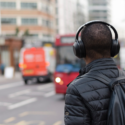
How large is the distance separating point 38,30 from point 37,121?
5724 cm

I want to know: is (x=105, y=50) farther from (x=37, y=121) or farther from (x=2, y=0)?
(x=2, y=0)

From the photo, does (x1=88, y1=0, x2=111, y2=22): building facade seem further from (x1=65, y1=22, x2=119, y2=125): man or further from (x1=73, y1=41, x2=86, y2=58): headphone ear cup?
(x1=65, y1=22, x2=119, y2=125): man

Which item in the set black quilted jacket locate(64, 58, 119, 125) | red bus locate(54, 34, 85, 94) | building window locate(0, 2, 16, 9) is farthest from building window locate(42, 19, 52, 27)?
black quilted jacket locate(64, 58, 119, 125)

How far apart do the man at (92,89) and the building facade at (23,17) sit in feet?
199

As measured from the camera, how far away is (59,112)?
9516 millimetres

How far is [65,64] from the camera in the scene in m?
12.8

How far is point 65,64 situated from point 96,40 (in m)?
10.6

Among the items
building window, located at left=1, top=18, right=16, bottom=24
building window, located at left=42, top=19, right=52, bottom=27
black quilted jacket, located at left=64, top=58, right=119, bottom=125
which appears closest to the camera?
black quilted jacket, located at left=64, top=58, right=119, bottom=125

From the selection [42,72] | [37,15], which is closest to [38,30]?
[37,15]

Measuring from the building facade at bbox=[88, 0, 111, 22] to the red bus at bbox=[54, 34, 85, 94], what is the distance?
138m

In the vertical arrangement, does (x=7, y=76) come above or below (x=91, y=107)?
below

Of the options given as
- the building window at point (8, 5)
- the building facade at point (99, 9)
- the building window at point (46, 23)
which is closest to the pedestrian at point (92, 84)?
the building window at point (8, 5)

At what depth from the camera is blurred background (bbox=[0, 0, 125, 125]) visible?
10.3 metres

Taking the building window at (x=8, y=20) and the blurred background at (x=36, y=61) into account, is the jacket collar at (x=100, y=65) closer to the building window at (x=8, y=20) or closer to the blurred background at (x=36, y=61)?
the blurred background at (x=36, y=61)
